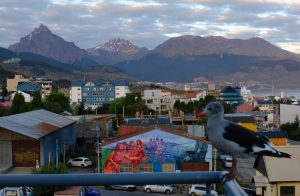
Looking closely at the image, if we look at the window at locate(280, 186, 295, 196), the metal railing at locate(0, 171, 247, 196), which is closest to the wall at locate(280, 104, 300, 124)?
the window at locate(280, 186, 295, 196)

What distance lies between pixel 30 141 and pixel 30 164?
2.76 ft

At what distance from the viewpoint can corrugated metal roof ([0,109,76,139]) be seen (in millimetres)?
15177

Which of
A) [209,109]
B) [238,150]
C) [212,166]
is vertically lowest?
[212,166]

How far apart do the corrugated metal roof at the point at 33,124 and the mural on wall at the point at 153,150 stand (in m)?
2.33

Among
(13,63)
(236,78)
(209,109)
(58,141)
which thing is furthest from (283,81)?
(209,109)

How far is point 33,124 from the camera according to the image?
16688 millimetres

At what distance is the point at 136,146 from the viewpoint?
1566 cm

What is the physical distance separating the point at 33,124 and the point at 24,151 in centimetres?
145

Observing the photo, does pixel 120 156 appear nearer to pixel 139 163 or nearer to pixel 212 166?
pixel 139 163

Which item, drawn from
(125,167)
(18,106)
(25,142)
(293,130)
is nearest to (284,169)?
(125,167)

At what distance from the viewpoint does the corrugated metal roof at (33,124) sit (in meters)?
15.2

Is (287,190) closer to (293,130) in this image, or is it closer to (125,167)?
(125,167)

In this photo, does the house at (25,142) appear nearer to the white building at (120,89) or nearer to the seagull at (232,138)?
the seagull at (232,138)

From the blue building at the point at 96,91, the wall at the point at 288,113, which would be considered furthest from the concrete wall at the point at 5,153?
the blue building at the point at 96,91
